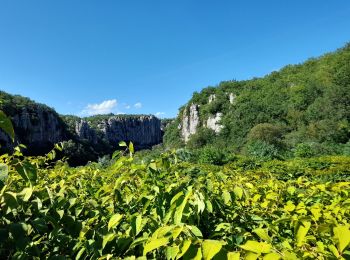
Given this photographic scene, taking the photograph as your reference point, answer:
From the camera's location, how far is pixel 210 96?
87938mm

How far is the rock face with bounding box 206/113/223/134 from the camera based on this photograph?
72875mm

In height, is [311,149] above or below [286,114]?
below

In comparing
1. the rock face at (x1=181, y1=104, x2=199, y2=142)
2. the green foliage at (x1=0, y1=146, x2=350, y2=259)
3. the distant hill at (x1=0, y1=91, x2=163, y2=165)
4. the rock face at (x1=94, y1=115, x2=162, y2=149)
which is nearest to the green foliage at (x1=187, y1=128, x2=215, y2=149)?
the rock face at (x1=181, y1=104, x2=199, y2=142)

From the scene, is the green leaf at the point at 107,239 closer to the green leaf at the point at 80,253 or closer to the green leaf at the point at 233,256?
the green leaf at the point at 80,253

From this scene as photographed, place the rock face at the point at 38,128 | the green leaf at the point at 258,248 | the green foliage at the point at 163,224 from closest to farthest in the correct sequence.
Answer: the green leaf at the point at 258,248 < the green foliage at the point at 163,224 < the rock face at the point at 38,128

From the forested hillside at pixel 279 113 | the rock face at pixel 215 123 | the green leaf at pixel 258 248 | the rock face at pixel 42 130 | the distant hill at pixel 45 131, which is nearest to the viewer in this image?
the green leaf at pixel 258 248

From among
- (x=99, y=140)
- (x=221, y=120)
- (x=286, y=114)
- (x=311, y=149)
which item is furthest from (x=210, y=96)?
(x=99, y=140)

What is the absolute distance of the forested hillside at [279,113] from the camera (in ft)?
125

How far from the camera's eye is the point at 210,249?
0.95m

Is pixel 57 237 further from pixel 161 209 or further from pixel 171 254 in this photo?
pixel 171 254

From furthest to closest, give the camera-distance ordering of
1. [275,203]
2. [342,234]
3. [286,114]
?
[286,114] < [275,203] < [342,234]

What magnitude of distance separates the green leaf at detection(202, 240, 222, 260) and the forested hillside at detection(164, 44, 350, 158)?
26986mm

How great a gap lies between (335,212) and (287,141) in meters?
41.9

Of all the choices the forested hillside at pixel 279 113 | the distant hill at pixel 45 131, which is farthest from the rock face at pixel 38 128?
the forested hillside at pixel 279 113
